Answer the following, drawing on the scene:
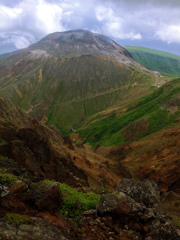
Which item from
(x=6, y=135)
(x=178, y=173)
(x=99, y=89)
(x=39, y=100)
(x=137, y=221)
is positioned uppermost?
(x=99, y=89)

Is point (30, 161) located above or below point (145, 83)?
below

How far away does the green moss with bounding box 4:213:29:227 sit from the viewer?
652 cm

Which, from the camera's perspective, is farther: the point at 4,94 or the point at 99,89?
the point at 99,89

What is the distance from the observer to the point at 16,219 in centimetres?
671

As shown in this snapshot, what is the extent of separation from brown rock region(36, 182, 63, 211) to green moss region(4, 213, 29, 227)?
1.37 meters

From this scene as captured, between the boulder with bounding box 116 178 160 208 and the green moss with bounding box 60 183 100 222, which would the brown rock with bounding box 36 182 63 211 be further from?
the boulder with bounding box 116 178 160 208

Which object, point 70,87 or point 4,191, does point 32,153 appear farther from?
point 70,87

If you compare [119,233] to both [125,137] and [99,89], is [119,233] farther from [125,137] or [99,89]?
[99,89]

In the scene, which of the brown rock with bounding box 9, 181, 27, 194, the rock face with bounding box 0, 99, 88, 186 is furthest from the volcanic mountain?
the brown rock with bounding box 9, 181, 27, 194

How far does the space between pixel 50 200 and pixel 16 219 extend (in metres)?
2.29

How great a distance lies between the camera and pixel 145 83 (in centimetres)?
16412

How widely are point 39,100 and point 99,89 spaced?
59.0 m

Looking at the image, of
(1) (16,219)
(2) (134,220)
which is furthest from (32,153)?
(2) (134,220)

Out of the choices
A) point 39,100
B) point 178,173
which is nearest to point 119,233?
point 178,173
